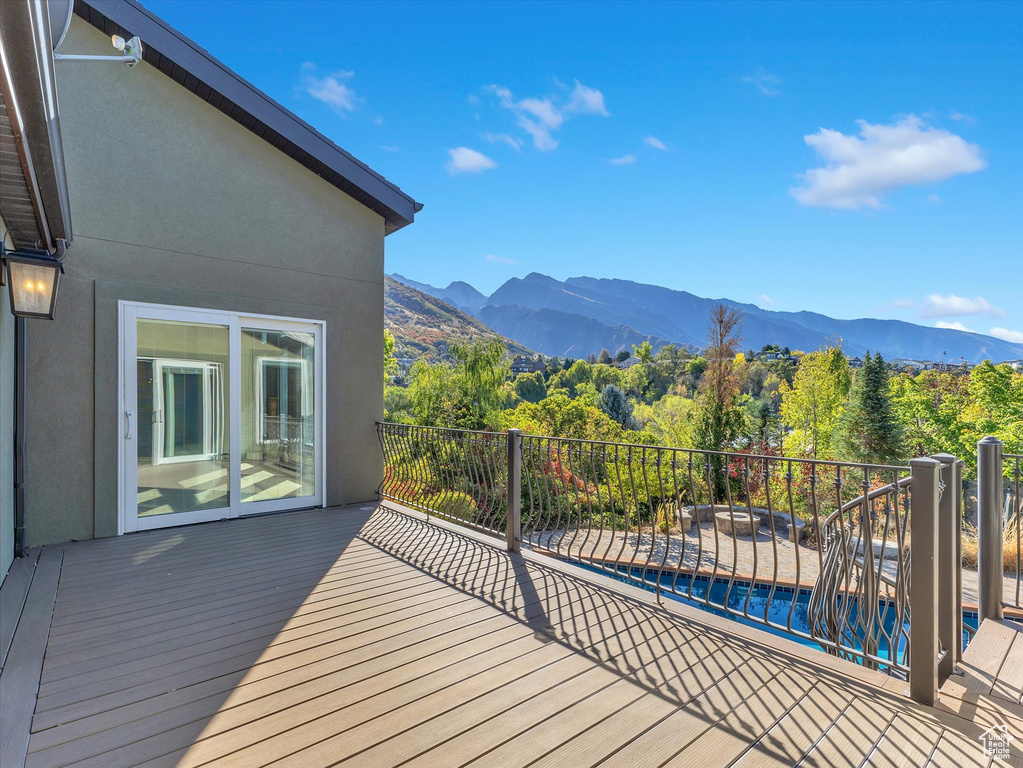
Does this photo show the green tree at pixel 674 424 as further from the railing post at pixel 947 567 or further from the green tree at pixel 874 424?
the railing post at pixel 947 567

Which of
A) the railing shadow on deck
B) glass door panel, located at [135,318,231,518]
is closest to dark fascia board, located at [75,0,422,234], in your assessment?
glass door panel, located at [135,318,231,518]

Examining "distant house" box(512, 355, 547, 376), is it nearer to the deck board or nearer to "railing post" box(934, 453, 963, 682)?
the deck board

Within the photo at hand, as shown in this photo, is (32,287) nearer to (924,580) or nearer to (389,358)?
(924,580)

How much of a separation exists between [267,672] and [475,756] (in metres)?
1.12

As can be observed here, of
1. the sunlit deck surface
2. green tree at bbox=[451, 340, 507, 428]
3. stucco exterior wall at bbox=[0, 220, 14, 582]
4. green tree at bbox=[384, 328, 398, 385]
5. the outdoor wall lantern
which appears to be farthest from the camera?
green tree at bbox=[384, 328, 398, 385]

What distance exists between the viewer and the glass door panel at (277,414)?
507 cm

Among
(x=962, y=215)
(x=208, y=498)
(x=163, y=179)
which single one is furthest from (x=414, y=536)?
(x=962, y=215)

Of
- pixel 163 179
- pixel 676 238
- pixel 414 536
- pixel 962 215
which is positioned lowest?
pixel 414 536

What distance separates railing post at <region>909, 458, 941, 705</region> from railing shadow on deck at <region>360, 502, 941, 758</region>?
13 cm

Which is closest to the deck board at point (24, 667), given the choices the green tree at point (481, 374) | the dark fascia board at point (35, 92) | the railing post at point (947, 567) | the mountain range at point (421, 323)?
the dark fascia board at point (35, 92)

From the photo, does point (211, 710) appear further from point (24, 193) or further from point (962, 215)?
point (962, 215)

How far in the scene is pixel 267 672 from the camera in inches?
88.2

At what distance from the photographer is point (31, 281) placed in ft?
10.6

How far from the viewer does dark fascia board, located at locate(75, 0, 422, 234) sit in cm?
430
